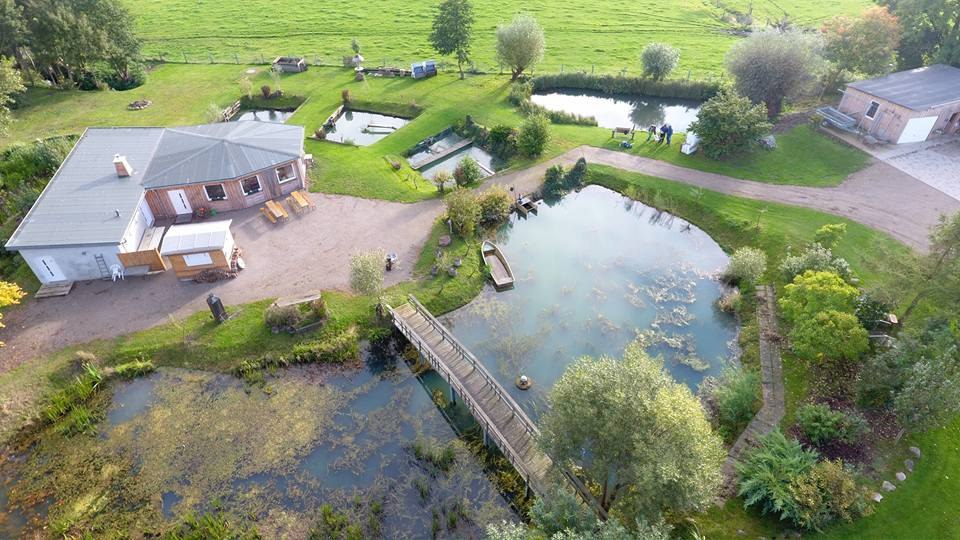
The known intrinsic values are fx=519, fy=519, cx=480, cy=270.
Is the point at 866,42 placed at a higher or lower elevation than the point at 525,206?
higher

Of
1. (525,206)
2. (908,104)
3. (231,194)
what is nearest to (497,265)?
(525,206)

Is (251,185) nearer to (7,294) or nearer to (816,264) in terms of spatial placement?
(7,294)

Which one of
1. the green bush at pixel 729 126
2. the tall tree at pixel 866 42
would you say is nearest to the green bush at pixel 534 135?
the green bush at pixel 729 126

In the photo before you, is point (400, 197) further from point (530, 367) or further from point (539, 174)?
point (530, 367)

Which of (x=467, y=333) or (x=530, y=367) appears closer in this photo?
(x=530, y=367)

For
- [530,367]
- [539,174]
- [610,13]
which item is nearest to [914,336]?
[530,367]

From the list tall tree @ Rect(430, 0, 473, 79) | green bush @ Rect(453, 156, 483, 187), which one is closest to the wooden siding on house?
green bush @ Rect(453, 156, 483, 187)
